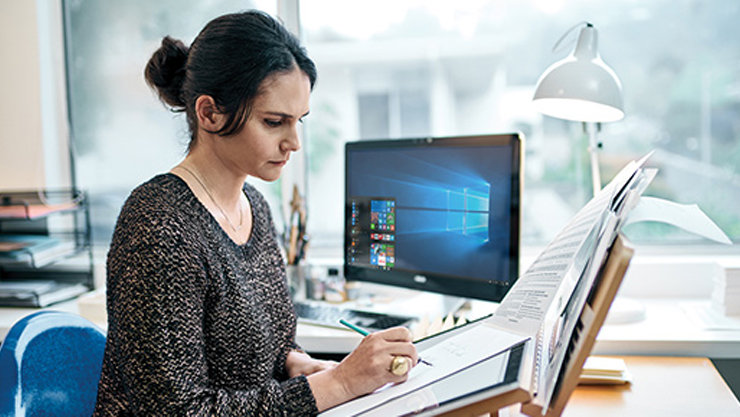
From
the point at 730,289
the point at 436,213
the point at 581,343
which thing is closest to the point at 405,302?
the point at 436,213

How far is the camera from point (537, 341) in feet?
2.70

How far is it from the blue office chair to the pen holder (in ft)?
2.17

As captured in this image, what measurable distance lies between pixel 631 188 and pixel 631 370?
70 cm

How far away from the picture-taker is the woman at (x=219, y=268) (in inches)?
33.5

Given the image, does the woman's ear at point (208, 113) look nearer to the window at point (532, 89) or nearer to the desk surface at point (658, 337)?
the desk surface at point (658, 337)

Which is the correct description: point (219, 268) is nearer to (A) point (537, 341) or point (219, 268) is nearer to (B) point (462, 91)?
(A) point (537, 341)

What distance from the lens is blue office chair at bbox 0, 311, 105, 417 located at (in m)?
1.02

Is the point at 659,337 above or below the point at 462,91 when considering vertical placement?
below

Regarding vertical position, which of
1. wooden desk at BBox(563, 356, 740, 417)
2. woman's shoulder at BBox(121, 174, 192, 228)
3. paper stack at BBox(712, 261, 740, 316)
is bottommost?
wooden desk at BBox(563, 356, 740, 417)

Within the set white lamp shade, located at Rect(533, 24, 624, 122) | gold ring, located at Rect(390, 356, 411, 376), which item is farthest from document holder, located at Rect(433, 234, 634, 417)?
white lamp shade, located at Rect(533, 24, 624, 122)

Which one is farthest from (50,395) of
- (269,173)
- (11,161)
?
(11,161)

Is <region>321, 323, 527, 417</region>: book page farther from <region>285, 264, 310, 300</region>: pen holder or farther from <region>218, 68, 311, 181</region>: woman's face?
<region>285, 264, 310, 300</region>: pen holder

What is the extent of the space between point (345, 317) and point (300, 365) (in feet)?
1.34

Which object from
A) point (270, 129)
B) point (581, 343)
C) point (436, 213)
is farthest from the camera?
point (436, 213)
